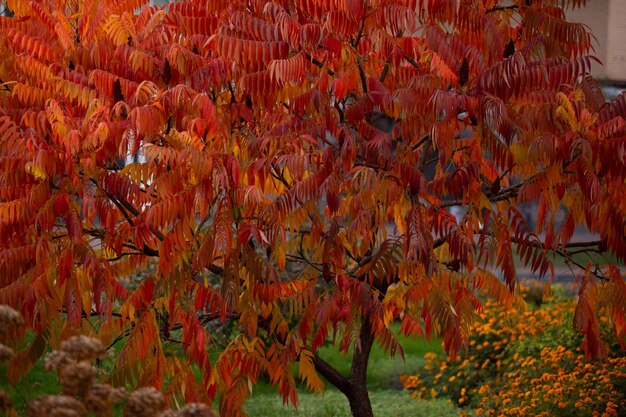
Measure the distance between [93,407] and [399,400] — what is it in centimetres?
695

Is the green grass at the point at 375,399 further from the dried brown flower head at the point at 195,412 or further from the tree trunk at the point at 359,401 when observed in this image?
the dried brown flower head at the point at 195,412

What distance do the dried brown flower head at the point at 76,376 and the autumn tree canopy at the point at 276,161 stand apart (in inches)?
71.7

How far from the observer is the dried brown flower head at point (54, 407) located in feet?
10.4

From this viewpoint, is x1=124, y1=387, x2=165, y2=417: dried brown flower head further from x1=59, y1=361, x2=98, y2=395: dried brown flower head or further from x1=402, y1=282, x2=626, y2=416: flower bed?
x1=402, y1=282, x2=626, y2=416: flower bed

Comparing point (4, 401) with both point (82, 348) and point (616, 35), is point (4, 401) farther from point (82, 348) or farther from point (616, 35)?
point (616, 35)

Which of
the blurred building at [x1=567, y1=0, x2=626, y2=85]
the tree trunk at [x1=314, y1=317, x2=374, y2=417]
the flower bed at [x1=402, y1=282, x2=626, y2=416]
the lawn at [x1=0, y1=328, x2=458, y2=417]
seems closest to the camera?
the tree trunk at [x1=314, y1=317, x2=374, y2=417]

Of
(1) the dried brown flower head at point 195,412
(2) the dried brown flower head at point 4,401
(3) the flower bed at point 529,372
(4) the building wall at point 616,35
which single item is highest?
(4) the building wall at point 616,35

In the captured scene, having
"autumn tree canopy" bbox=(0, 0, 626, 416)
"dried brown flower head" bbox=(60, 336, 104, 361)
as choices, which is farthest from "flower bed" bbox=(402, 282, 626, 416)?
"dried brown flower head" bbox=(60, 336, 104, 361)

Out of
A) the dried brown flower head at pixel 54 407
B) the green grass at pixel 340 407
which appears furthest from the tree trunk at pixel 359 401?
the dried brown flower head at pixel 54 407

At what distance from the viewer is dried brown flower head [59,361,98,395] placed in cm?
329

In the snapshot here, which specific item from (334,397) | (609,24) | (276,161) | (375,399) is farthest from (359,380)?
(609,24)

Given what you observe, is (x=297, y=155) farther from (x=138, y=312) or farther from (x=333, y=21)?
(x=138, y=312)

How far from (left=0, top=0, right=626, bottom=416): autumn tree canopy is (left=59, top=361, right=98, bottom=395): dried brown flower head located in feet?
5.98

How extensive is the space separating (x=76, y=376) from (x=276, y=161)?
2315mm
